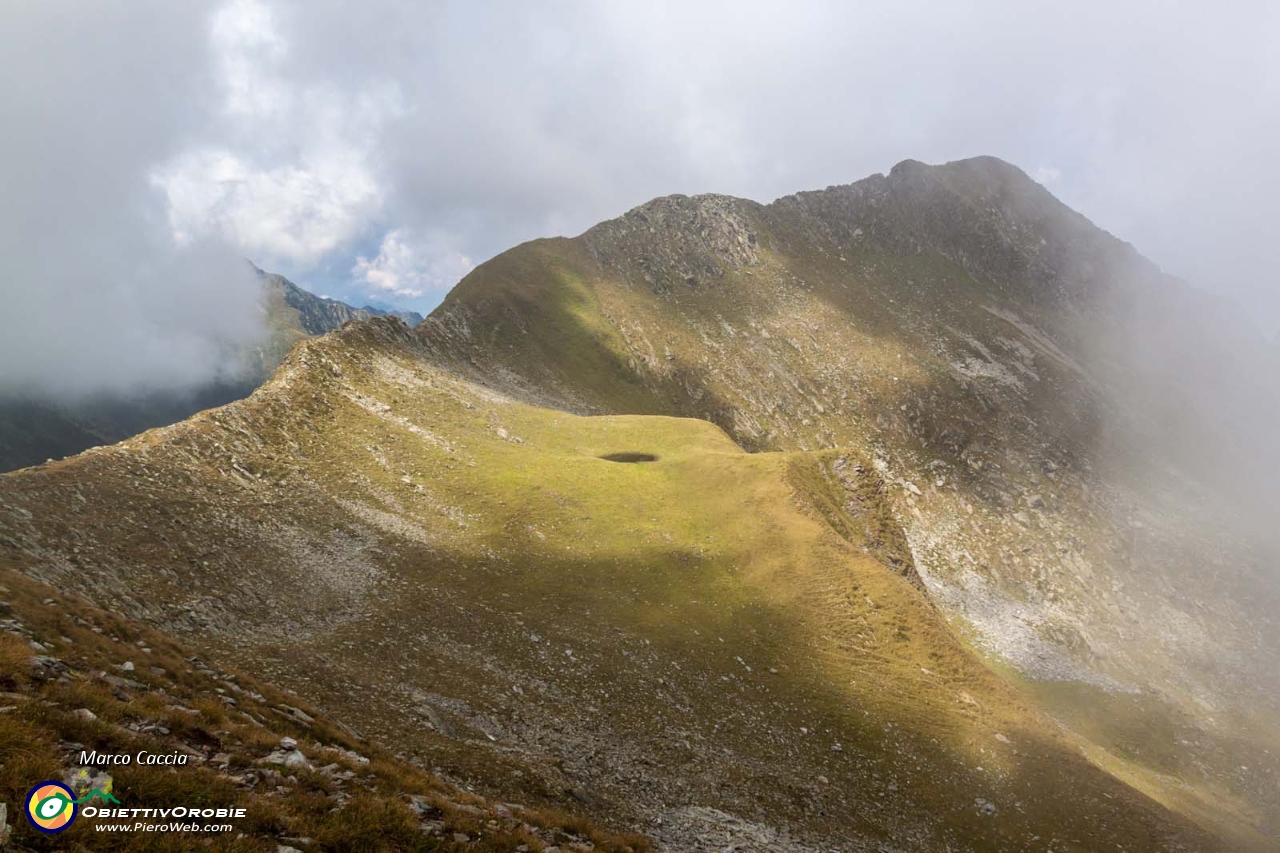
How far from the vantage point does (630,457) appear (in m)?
65.9

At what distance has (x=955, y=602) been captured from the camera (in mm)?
82562

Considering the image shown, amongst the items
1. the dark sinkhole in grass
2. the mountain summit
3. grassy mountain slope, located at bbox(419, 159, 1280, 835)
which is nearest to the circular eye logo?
the mountain summit

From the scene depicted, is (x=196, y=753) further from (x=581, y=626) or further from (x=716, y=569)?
(x=716, y=569)

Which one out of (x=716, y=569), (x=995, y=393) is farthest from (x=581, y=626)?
(x=995, y=393)

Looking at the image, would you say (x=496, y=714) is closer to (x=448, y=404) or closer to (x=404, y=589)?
(x=404, y=589)

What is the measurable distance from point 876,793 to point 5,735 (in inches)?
1203

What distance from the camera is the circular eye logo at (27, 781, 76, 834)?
711 cm

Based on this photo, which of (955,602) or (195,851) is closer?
(195,851)

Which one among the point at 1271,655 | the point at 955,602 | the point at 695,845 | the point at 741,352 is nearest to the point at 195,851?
the point at 695,845

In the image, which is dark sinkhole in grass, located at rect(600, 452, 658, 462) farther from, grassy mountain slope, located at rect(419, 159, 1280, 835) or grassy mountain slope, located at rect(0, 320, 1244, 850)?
grassy mountain slope, located at rect(419, 159, 1280, 835)

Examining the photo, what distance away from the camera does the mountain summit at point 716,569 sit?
80.4ft

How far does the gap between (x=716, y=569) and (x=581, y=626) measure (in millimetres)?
13241

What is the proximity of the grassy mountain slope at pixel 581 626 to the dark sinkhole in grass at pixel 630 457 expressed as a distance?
11835 mm

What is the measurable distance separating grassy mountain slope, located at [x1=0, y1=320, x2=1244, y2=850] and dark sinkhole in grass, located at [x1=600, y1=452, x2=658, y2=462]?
11.8m
